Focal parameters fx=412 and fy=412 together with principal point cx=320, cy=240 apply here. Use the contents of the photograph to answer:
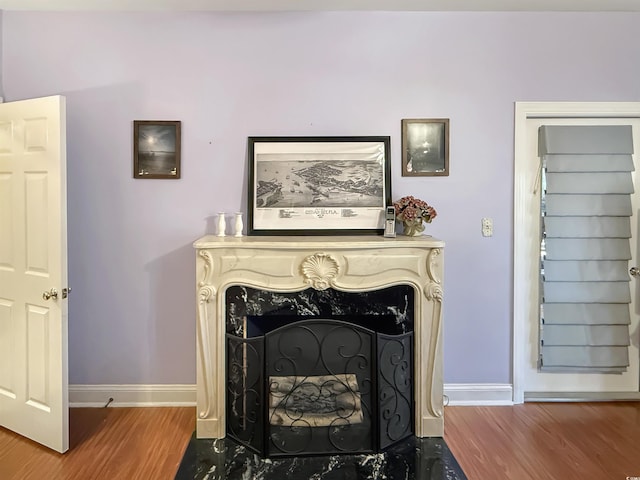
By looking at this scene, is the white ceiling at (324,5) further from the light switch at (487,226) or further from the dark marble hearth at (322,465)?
the dark marble hearth at (322,465)

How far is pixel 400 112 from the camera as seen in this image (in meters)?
2.71

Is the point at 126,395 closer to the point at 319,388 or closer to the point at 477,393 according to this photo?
the point at 319,388

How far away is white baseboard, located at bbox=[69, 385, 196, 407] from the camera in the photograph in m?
2.77

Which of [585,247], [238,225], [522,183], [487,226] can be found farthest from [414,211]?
[585,247]

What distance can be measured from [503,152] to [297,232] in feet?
4.80

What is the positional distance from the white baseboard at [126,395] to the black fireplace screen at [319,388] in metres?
0.74

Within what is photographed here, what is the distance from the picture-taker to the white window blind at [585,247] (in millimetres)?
2756

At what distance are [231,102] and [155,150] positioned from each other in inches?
23.0

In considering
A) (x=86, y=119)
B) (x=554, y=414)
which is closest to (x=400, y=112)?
(x=86, y=119)

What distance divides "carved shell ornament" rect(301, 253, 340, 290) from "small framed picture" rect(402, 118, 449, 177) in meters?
0.84

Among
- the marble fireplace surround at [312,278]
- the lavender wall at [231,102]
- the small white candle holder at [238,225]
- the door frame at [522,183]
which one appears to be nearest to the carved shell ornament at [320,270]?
the marble fireplace surround at [312,278]

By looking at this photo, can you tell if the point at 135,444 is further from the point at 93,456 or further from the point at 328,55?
the point at 328,55

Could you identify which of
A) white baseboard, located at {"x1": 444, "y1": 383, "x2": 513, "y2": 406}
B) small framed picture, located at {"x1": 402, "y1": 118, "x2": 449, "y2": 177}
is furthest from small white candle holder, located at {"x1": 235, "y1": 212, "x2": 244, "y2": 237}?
white baseboard, located at {"x1": 444, "y1": 383, "x2": 513, "y2": 406}

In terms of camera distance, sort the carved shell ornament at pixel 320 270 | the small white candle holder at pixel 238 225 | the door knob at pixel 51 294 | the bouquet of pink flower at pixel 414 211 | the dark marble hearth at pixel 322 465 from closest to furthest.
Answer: the dark marble hearth at pixel 322 465
the door knob at pixel 51 294
the carved shell ornament at pixel 320 270
the bouquet of pink flower at pixel 414 211
the small white candle holder at pixel 238 225
